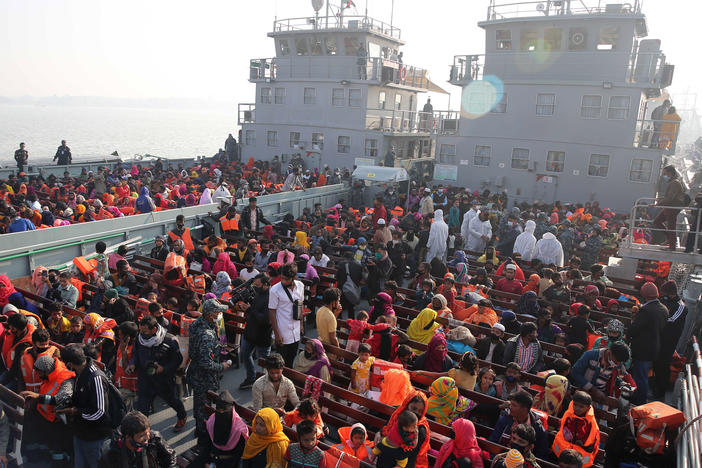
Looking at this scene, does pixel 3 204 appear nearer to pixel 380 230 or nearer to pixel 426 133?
pixel 380 230

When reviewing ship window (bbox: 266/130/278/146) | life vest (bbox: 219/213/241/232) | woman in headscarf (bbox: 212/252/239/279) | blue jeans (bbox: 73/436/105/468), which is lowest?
blue jeans (bbox: 73/436/105/468)

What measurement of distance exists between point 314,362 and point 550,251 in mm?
7551

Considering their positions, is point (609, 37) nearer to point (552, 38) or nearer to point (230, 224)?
point (552, 38)

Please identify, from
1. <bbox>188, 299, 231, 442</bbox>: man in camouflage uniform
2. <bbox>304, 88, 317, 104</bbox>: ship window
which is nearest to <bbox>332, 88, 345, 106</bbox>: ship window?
<bbox>304, 88, 317, 104</bbox>: ship window

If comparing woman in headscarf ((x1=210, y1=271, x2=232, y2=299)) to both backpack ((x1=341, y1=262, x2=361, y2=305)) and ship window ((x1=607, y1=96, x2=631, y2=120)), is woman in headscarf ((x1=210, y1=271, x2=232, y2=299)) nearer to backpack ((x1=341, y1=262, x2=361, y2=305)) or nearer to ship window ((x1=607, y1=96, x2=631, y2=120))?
backpack ((x1=341, y1=262, x2=361, y2=305))

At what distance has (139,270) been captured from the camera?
1109 cm

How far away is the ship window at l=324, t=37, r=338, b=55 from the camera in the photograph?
93.0 feet

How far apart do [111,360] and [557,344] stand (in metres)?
6.60

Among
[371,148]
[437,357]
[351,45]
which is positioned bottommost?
[437,357]

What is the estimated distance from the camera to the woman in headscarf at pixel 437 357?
6297mm

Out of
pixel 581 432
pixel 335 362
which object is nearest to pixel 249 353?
pixel 335 362

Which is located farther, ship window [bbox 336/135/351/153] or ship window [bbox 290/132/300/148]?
ship window [bbox 290/132/300/148]

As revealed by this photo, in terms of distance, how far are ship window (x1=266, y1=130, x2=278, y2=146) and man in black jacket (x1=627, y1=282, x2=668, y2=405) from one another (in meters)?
26.1

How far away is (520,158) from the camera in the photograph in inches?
936
